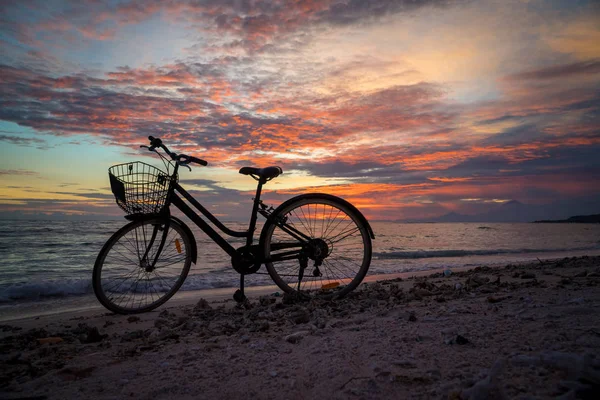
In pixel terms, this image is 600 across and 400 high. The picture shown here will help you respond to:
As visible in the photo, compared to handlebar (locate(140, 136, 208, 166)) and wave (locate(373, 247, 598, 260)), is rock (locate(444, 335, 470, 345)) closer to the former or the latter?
handlebar (locate(140, 136, 208, 166))

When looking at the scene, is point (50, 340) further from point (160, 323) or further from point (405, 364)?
point (405, 364)

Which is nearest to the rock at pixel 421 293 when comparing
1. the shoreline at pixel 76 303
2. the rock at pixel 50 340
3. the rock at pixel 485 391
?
the shoreline at pixel 76 303

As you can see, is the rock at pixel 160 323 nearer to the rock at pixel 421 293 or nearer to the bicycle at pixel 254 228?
the bicycle at pixel 254 228

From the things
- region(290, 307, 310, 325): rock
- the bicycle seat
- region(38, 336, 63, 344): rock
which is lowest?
region(38, 336, 63, 344): rock

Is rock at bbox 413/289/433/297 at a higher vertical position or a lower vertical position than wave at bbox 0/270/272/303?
higher

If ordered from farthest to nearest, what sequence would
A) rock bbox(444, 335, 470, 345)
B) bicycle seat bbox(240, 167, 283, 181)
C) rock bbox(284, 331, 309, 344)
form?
bicycle seat bbox(240, 167, 283, 181) < rock bbox(284, 331, 309, 344) < rock bbox(444, 335, 470, 345)

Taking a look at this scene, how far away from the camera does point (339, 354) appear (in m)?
2.27

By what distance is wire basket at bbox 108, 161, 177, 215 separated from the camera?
391cm

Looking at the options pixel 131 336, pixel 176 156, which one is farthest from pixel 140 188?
pixel 131 336

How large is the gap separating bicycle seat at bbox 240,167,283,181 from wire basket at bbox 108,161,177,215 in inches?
36.6

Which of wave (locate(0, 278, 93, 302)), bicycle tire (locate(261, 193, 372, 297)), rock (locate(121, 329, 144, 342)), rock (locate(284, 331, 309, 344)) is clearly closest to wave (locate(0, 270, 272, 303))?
wave (locate(0, 278, 93, 302))

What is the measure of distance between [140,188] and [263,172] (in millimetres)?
1465

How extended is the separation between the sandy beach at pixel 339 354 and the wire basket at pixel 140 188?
4.56 ft

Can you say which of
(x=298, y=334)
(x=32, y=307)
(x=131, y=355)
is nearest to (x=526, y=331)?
(x=298, y=334)
